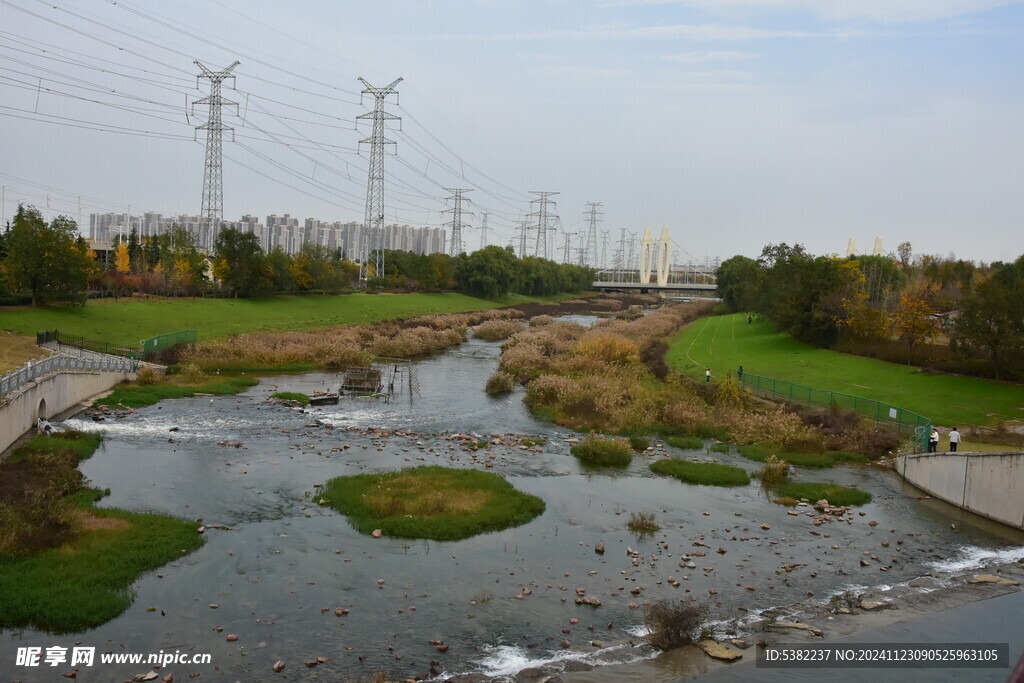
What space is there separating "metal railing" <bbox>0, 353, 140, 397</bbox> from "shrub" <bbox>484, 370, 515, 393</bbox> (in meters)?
21.9

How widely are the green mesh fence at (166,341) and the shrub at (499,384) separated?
23029 mm

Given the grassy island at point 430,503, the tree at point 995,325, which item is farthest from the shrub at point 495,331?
the grassy island at point 430,503

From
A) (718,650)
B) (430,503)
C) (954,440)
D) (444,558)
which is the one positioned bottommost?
(444,558)

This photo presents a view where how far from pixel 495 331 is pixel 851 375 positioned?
142 feet

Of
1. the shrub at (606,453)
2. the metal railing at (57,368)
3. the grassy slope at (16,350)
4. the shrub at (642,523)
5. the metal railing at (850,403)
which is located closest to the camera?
the shrub at (642,523)

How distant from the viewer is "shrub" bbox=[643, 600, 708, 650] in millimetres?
16406

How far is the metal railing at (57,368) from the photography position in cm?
2889


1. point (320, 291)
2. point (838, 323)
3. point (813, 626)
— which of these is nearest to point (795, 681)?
point (813, 626)

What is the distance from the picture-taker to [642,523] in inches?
945

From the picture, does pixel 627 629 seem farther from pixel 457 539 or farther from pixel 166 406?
pixel 166 406

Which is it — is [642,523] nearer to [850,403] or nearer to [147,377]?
[850,403]

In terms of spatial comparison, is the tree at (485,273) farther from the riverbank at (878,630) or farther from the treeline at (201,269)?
the riverbank at (878,630)

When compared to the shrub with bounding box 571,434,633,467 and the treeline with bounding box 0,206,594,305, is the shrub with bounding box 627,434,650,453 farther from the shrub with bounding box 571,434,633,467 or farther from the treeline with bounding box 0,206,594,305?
the treeline with bounding box 0,206,594,305

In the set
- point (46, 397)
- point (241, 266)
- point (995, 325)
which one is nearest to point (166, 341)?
point (46, 397)
